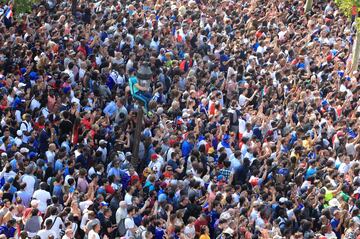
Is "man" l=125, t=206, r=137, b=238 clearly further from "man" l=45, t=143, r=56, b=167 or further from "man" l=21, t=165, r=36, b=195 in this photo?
"man" l=45, t=143, r=56, b=167

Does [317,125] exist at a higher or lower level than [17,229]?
lower

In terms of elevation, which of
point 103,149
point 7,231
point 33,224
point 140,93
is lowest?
point 103,149

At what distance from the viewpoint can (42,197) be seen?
64.1ft

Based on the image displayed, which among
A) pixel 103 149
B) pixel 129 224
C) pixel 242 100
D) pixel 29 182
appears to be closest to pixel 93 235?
pixel 129 224

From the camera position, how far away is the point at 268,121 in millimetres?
25375

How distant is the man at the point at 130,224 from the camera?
19.1 m

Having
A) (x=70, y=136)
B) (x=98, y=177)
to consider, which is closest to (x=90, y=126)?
(x=70, y=136)

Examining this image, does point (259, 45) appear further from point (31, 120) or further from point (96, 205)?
point (96, 205)

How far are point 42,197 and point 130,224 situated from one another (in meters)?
1.68

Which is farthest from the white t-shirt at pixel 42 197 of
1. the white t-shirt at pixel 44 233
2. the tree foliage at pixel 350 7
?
the tree foliage at pixel 350 7

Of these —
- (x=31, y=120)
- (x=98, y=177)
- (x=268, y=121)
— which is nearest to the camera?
(x=98, y=177)

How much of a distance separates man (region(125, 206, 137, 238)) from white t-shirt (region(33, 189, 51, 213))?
1.49 metres

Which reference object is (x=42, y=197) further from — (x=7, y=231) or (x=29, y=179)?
(x=7, y=231)

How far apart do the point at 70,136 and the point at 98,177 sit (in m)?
2.07
